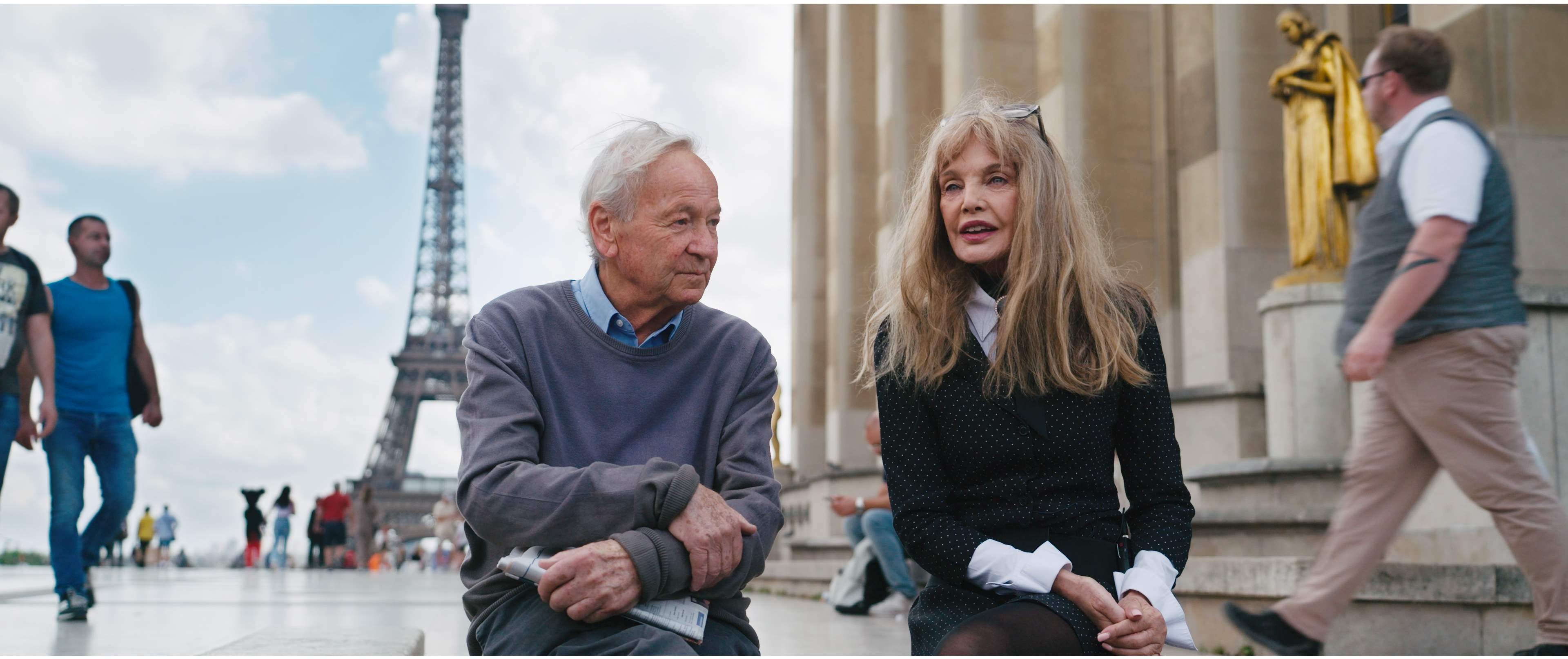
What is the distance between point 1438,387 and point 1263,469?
352cm

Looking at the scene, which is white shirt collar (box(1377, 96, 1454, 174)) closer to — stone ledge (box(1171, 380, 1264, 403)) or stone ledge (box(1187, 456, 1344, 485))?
stone ledge (box(1187, 456, 1344, 485))

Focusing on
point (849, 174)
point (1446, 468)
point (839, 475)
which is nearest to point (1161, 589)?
point (1446, 468)

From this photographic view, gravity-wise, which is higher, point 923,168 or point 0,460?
point 923,168

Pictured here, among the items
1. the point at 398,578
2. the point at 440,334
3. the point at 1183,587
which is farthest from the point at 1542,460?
the point at 440,334

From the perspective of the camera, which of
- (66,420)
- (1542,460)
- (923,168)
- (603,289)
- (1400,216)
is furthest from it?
(66,420)

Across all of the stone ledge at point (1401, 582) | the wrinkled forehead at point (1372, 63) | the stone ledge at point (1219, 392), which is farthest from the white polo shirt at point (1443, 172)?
the stone ledge at point (1219, 392)

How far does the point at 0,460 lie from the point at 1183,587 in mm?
5642

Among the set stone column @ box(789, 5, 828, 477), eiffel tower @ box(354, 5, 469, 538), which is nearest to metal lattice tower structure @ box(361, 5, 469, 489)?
eiffel tower @ box(354, 5, 469, 538)

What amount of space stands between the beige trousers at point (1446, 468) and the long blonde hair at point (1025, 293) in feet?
5.24

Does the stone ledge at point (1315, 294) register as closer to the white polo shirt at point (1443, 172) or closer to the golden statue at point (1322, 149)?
the golden statue at point (1322, 149)

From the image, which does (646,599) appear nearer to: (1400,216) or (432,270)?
(1400,216)

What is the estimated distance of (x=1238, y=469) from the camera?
7598mm

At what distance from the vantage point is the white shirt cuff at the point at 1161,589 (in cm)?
259

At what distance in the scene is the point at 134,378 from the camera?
23.5 ft
